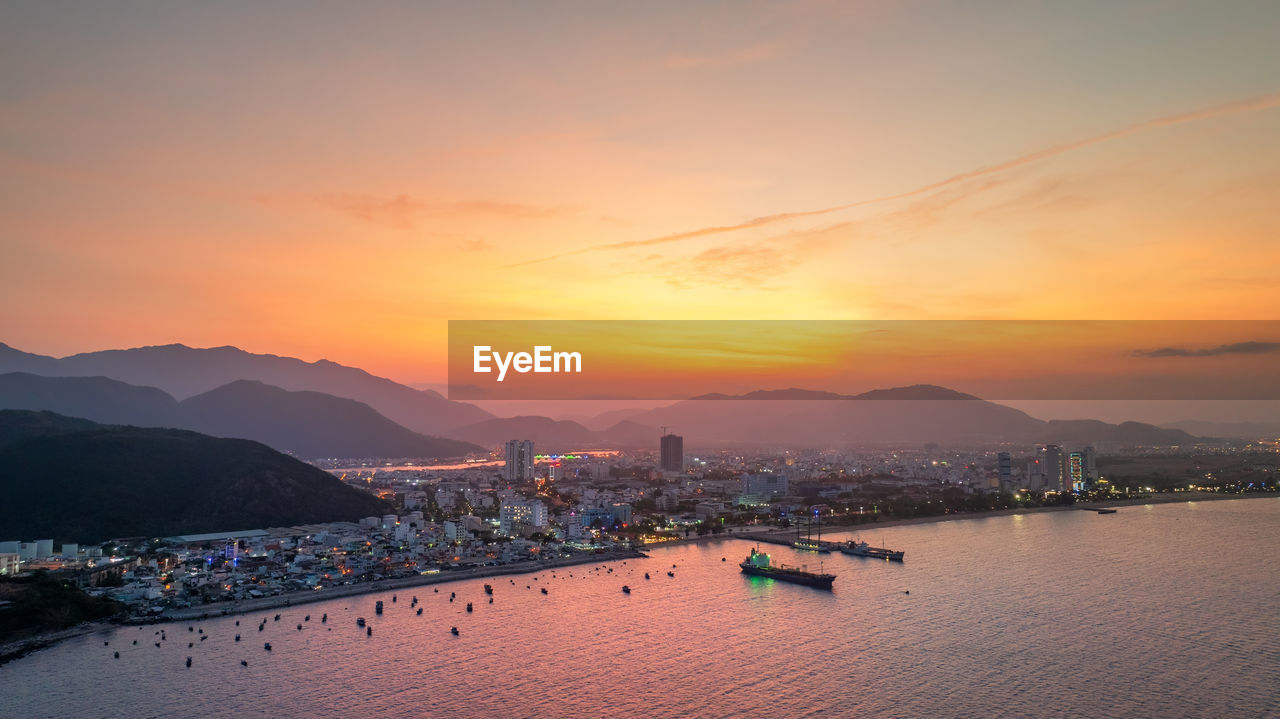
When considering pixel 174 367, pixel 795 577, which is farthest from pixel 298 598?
pixel 174 367

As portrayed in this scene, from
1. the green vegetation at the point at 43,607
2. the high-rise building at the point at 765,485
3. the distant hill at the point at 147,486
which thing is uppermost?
the distant hill at the point at 147,486

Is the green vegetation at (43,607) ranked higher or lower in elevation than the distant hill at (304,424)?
lower

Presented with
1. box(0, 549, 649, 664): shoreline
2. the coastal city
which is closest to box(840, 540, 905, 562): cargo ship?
the coastal city

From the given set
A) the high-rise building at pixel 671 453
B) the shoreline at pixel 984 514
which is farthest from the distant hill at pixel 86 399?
the shoreline at pixel 984 514

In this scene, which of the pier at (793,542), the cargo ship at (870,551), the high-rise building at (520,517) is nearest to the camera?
the cargo ship at (870,551)

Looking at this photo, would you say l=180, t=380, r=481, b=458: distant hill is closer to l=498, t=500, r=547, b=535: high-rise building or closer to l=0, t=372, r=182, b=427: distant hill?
l=0, t=372, r=182, b=427: distant hill

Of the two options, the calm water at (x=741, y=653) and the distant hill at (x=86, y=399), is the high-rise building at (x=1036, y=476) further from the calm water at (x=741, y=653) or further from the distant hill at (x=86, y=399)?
the distant hill at (x=86, y=399)

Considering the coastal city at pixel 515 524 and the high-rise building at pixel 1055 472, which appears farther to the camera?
the high-rise building at pixel 1055 472
